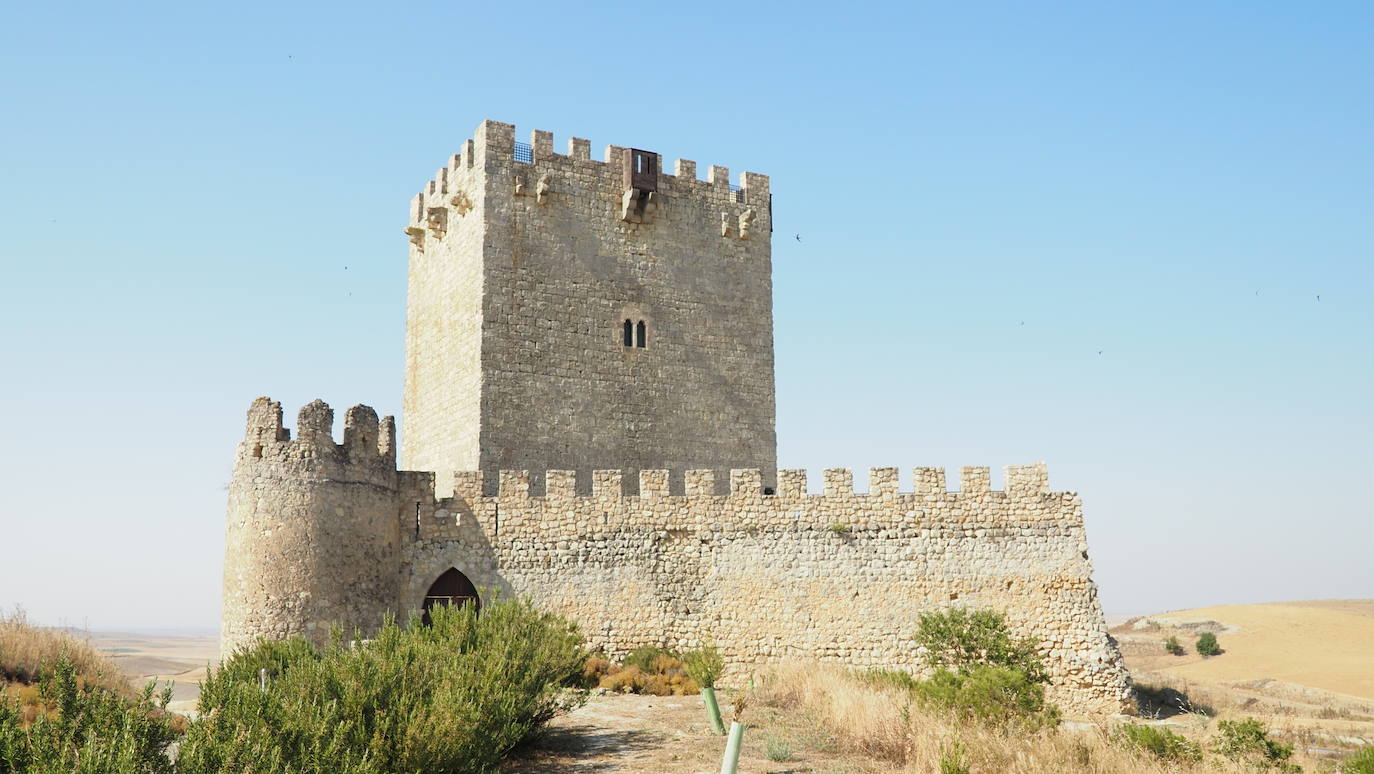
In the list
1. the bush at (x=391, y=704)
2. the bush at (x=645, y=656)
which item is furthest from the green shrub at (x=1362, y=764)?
the bush at (x=645, y=656)

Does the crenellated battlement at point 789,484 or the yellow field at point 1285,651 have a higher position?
the crenellated battlement at point 789,484

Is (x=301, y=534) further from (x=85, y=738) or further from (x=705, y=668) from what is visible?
(x=85, y=738)

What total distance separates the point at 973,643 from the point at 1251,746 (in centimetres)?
382

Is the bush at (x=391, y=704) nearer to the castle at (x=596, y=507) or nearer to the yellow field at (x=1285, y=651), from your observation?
the castle at (x=596, y=507)

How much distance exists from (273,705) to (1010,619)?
10.1 meters

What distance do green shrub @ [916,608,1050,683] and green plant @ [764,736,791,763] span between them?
4295 mm

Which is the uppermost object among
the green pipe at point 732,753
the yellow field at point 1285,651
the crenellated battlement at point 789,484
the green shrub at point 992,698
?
the crenellated battlement at point 789,484

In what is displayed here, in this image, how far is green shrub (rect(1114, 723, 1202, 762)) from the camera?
973cm

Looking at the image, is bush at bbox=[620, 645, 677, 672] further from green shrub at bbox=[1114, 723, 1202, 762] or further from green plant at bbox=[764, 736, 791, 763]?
green shrub at bbox=[1114, 723, 1202, 762]

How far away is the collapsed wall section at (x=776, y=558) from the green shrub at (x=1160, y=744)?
171 inches

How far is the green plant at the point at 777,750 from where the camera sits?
948cm

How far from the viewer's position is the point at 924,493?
15109 millimetres

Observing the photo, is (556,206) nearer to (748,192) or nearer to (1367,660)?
(748,192)

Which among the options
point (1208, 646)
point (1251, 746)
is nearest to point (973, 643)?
point (1251, 746)
